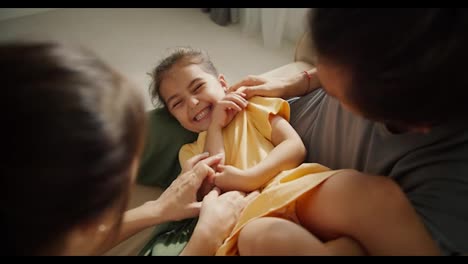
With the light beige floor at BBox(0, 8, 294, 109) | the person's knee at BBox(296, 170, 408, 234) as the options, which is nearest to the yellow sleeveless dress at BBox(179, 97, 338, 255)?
the person's knee at BBox(296, 170, 408, 234)

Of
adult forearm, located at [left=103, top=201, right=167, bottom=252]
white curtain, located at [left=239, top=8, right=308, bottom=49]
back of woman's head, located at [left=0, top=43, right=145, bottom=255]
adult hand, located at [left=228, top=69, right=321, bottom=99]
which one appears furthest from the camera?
white curtain, located at [left=239, top=8, right=308, bottom=49]

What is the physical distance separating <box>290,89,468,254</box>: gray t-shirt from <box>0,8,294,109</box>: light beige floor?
113cm

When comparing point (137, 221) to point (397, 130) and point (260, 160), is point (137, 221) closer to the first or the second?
point (260, 160)

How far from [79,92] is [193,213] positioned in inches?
19.2

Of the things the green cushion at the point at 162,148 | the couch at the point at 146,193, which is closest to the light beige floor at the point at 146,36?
the couch at the point at 146,193

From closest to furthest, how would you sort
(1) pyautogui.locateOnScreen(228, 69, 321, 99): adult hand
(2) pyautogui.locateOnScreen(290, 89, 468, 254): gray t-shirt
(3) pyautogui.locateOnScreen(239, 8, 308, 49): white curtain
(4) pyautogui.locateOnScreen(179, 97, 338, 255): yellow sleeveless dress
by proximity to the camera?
(2) pyautogui.locateOnScreen(290, 89, 468, 254): gray t-shirt
(4) pyautogui.locateOnScreen(179, 97, 338, 255): yellow sleeveless dress
(1) pyautogui.locateOnScreen(228, 69, 321, 99): adult hand
(3) pyautogui.locateOnScreen(239, 8, 308, 49): white curtain

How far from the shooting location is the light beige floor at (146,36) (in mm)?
2027

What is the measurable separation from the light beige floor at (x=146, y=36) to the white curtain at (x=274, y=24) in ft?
0.15

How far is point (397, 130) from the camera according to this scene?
0.69 meters

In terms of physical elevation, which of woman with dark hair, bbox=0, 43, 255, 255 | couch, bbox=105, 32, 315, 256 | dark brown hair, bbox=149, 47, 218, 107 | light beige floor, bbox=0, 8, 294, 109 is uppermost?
woman with dark hair, bbox=0, 43, 255, 255

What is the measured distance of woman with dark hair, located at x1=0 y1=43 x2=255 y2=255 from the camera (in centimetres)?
43

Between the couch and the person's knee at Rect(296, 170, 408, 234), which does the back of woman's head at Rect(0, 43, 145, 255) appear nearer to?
the couch
